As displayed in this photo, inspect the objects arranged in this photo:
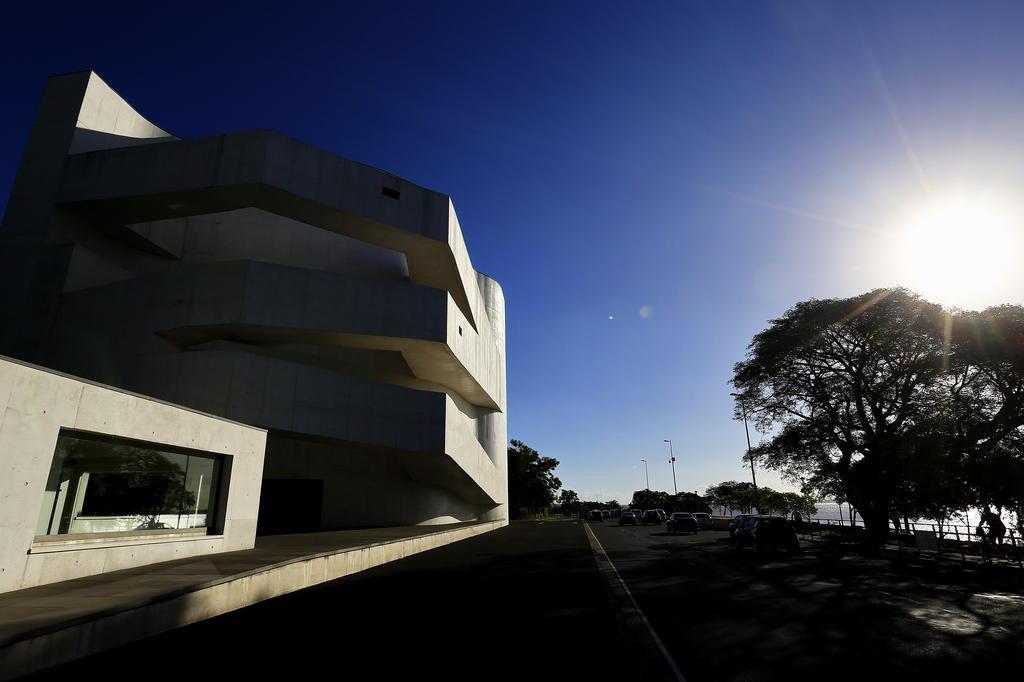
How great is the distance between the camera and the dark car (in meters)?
19.5

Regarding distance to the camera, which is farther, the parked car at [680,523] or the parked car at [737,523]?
the parked car at [680,523]

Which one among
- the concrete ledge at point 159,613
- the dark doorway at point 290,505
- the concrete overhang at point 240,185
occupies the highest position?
the concrete overhang at point 240,185

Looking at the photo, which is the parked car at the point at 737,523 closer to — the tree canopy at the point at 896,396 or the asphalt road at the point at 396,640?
the tree canopy at the point at 896,396

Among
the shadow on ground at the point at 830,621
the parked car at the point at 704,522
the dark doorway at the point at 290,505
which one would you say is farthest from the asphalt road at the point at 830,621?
the parked car at the point at 704,522

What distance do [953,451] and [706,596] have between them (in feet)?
72.8

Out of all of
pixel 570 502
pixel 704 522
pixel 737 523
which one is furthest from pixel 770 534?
pixel 570 502

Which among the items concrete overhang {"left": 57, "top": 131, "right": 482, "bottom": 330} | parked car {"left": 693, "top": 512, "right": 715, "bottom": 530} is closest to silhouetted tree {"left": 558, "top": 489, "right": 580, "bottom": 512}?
parked car {"left": 693, "top": 512, "right": 715, "bottom": 530}

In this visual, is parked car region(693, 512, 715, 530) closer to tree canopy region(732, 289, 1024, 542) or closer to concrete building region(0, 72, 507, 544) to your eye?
tree canopy region(732, 289, 1024, 542)

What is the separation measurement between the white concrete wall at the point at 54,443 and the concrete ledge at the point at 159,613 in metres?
2.72

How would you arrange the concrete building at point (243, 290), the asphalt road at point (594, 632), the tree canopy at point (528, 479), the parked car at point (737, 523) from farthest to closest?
the tree canopy at point (528, 479)
the parked car at point (737, 523)
the concrete building at point (243, 290)
the asphalt road at point (594, 632)

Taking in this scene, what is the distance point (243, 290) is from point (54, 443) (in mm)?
13801

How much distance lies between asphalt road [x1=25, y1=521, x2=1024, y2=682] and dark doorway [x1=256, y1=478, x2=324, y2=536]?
14382 mm

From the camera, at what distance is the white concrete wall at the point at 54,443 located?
779 centimetres

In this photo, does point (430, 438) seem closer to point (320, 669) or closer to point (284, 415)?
point (284, 415)
